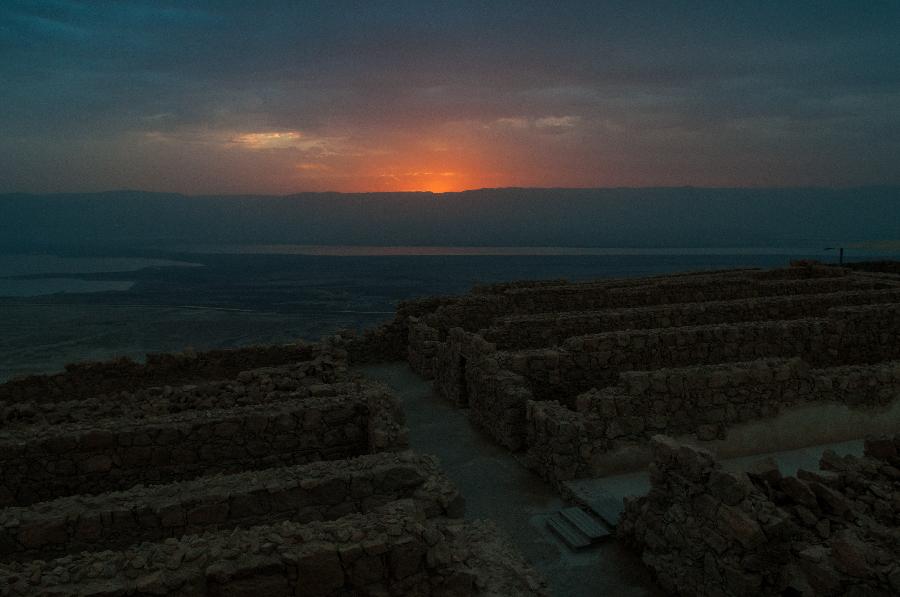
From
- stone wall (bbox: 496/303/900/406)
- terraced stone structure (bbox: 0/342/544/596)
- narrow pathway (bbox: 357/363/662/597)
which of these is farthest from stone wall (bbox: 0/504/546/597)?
stone wall (bbox: 496/303/900/406)

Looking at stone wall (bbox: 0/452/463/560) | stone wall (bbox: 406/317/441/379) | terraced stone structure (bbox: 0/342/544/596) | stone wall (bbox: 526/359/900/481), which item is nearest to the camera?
terraced stone structure (bbox: 0/342/544/596)

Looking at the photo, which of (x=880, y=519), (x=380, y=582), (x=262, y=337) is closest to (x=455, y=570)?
(x=380, y=582)

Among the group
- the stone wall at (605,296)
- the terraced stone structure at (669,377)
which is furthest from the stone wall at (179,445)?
the stone wall at (605,296)

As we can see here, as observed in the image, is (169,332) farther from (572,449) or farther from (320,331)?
(572,449)

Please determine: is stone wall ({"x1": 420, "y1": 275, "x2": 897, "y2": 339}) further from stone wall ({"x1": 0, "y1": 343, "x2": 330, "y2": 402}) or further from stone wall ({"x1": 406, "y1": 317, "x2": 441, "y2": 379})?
stone wall ({"x1": 0, "y1": 343, "x2": 330, "y2": 402})

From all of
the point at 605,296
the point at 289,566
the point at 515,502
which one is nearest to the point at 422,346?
the point at 605,296

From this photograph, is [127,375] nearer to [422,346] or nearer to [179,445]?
[179,445]

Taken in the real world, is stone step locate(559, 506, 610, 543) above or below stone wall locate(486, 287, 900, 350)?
below

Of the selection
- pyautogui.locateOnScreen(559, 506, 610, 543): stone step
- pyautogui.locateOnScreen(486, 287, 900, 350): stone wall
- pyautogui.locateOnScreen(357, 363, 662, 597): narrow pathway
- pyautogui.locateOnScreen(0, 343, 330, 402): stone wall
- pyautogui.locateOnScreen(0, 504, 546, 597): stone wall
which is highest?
pyautogui.locateOnScreen(486, 287, 900, 350): stone wall
